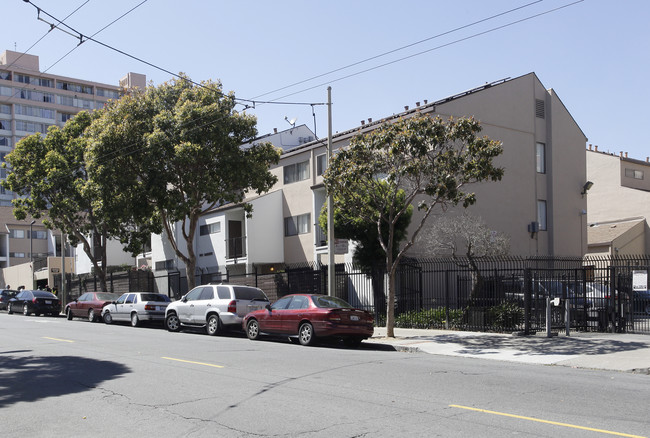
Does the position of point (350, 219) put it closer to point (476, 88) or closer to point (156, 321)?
point (156, 321)

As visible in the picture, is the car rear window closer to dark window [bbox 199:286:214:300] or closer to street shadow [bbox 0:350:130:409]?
dark window [bbox 199:286:214:300]

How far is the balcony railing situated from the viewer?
35531 millimetres

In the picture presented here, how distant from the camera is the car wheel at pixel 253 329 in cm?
1900

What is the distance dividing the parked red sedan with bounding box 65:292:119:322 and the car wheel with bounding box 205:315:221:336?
933 centimetres

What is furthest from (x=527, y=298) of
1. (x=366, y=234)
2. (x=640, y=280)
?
(x=366, y=234)

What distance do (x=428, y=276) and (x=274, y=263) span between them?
14563 millimetres

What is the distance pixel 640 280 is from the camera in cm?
1722

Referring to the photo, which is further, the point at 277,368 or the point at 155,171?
the point at 155,171

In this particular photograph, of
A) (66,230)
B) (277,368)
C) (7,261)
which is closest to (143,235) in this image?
(66,230)

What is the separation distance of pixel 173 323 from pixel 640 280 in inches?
603

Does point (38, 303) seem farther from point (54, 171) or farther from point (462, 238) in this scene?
point (462, 238)

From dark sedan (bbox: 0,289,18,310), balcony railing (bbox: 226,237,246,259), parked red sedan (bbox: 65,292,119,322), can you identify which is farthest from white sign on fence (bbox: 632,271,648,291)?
dark sedan (bbox: 0,289,18,310)

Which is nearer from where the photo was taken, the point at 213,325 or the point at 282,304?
the point at 282,304

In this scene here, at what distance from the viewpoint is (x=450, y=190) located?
57.2 ft
